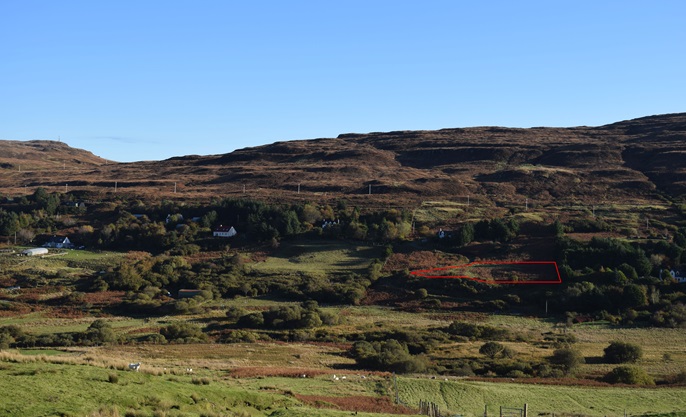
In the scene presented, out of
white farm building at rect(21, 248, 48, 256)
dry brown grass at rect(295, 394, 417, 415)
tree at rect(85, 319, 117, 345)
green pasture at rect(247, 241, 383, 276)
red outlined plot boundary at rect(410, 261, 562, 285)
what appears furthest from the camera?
white farm building at rect(21, 248, 48, 256)

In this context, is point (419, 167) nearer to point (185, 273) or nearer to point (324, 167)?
point (324, 167)

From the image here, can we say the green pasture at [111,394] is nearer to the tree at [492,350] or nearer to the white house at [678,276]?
the tree at [492,350]

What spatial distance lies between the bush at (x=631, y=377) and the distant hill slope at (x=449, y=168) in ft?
224

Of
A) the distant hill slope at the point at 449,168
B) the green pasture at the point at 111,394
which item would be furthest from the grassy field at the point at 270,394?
the distant hill slope at the point at 449,168

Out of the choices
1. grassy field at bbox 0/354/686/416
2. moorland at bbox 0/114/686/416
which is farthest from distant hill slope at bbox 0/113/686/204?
grassy field at bbox 0/354/686/416

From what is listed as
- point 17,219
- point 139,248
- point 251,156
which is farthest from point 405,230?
point 251,156

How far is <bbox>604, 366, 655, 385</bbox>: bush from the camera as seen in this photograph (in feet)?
108

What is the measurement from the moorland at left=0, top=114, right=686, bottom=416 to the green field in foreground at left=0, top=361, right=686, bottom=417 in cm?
12

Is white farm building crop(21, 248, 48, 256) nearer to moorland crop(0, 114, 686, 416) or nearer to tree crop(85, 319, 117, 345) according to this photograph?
moorland crop(0, 114, 686, 416)

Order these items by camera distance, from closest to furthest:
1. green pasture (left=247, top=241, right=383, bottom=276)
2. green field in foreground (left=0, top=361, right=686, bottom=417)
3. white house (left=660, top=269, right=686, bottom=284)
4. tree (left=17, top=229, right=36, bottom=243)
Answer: green field in foreground (left=0, top=361, right=686, bottom=417) < white house (left=660, top=269, right=686, bottom=284) < green pasture (left=247, top=241, right=383, bottom=276) < tree (left=17, top=229, right=36, bottom=243)

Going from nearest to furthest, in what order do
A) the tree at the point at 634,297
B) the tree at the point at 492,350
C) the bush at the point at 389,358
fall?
the bush at the point at 389,358 → the tree at the point at 492,350 → the tree at the point at 634,297

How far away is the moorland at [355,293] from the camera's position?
2705cm

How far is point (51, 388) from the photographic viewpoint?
18.7 meters

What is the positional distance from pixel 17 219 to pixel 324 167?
64.1m
